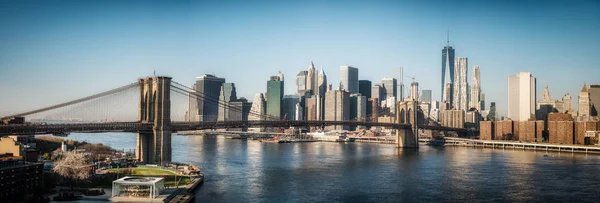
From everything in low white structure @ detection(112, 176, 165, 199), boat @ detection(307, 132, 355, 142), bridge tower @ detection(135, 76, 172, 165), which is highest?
bridge tower @ detection(135, 76, 172, 165)

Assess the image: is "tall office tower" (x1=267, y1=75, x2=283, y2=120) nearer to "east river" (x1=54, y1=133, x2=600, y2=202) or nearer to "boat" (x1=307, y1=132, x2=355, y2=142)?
"boat" (x1=307, y1=132, x2=355, y2=142)

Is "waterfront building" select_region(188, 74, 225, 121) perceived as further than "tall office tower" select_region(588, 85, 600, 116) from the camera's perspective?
Yes

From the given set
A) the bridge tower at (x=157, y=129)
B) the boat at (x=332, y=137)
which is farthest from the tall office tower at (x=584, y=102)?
the bridge tower at (x=157, y=129)

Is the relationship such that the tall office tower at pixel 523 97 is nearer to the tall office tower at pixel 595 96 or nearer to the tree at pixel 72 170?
the tall office tower at pixel 595 96

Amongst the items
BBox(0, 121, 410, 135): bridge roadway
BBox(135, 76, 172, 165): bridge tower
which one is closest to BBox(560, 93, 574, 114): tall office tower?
BBox(0, 121, 410, 135): bridge roadway

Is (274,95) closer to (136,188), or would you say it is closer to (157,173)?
(157,173)

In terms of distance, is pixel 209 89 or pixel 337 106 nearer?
pixel 337 106

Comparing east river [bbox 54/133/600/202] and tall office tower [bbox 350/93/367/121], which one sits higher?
tall office tower [bbox 350/93/367/121]

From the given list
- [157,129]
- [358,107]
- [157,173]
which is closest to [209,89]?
[358,107]
